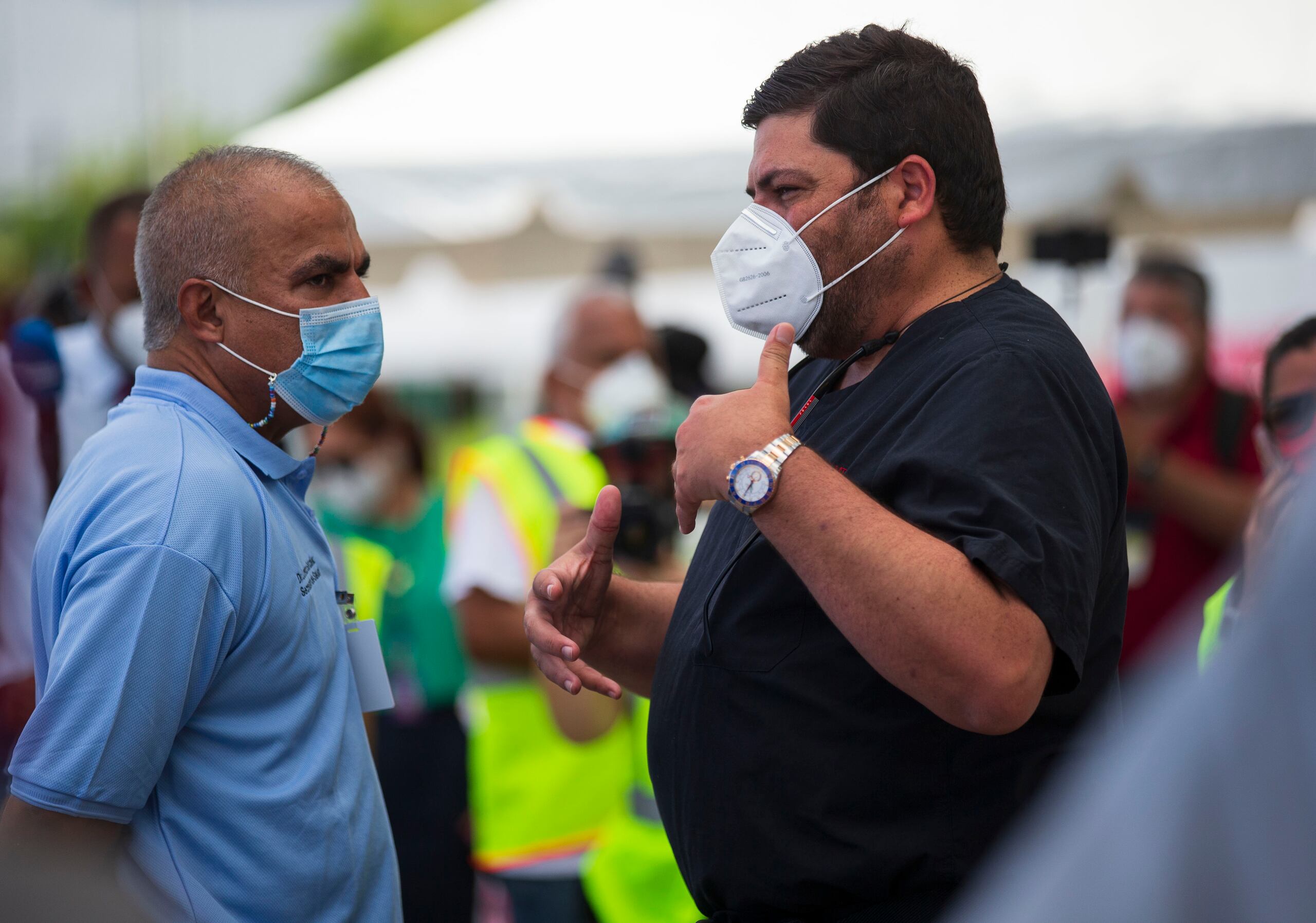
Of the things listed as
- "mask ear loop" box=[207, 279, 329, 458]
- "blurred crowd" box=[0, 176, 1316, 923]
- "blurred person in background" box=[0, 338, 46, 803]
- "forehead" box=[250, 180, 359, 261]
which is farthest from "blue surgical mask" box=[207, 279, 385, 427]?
"blurred person in background" box=[0, 338, 46, 803]

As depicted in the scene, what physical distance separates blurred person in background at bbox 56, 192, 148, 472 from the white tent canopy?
190cm

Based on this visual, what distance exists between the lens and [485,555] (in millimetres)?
3799

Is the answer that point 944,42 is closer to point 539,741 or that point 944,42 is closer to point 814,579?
point 539,741

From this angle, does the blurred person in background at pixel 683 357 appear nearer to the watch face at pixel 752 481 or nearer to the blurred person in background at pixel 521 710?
the blurred person in background at pixel 521 710

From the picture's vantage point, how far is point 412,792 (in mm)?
4254

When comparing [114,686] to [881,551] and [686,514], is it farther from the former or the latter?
[881,551]

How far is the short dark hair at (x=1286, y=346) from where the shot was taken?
2830 millimetres

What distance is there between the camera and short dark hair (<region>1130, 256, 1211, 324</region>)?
4.46 metres

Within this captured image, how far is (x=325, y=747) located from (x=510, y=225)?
14.6ft

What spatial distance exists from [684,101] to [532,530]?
295 centimetres

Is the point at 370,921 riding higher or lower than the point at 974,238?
lower

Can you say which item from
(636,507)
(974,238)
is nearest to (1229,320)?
(636,507)

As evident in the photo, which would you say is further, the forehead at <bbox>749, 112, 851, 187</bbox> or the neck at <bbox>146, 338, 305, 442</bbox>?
the neck at <bbox>146, 338, 305, 442</bbox>

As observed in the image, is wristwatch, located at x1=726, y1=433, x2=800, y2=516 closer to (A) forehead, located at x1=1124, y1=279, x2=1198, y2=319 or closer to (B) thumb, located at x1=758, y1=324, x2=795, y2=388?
(B) thumb, located at x1=758, y1=324, x2=795, y2=388
